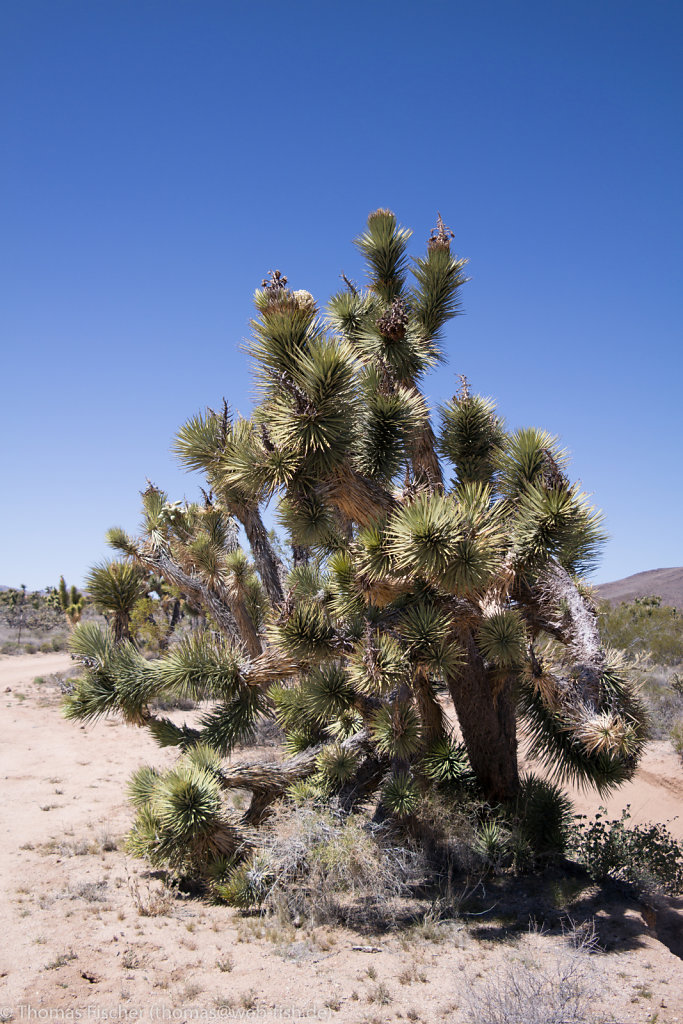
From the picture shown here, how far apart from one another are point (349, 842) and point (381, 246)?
575 centimetres

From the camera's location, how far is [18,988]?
450cm

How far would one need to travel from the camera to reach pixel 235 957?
5156mm

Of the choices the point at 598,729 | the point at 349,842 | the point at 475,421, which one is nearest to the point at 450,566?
the point at 598,729

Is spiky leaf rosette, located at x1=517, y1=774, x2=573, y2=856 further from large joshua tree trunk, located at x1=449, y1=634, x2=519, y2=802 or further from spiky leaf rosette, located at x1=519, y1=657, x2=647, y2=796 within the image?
spiky leaf rosette, located at x1=519, y1=657, x2=647, y2=796

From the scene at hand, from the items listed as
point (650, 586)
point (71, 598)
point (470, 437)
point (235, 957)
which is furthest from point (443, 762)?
point (650, 586)

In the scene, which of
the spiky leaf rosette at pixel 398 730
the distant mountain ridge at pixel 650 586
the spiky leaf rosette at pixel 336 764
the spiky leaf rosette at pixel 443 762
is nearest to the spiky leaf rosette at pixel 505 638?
the spiky leaf rosette at pixel 398 730

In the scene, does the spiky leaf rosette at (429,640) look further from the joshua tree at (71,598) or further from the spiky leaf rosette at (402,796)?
the joshua tree at (71,598)

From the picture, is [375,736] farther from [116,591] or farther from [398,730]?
[116,591]

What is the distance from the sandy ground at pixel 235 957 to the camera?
4.33 metres

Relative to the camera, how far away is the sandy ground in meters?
4.33

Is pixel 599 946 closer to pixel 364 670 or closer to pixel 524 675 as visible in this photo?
pixel 524 675

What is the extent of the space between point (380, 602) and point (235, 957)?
3.03 metres

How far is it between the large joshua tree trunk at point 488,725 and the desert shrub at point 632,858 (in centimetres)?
90

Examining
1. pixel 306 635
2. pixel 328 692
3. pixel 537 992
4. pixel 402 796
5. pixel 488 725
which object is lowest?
pixel 537 992
